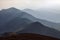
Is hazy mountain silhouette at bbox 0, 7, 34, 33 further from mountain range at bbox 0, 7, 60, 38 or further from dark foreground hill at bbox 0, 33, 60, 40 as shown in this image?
dark foreground hill at bbox 0, 33, 60, 40

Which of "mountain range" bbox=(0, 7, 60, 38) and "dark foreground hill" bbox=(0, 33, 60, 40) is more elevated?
"mountain range" bbox=(0, 7, 60, 38)

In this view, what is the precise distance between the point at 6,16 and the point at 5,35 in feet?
0.91

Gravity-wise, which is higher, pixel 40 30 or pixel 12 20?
pixel 12 20

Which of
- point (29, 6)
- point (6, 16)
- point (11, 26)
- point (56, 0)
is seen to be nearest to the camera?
point (11, 26)

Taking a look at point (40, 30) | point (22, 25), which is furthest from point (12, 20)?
point (40, 30)

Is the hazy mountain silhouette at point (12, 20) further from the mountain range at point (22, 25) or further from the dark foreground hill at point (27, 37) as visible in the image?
the dark foreground hill at point (27, 37)

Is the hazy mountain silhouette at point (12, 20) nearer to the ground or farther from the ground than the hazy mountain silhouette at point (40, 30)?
farther from the ground

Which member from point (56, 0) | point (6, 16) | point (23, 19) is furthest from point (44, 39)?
point (56, 0)

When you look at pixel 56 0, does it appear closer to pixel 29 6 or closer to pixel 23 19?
pixel 29 6

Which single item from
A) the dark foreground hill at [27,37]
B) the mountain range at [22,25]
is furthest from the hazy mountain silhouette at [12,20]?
the dark foreground hill at [27,37]

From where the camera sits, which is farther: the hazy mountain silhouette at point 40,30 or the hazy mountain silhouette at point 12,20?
the hazy mountain silhouette at point 12,20

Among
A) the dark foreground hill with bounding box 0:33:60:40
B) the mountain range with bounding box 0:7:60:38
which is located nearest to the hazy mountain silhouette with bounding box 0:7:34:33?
the mountain range with bounding box 0:7:60:38

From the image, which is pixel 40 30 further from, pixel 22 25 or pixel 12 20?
pixel 12 20

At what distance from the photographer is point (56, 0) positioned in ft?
4.17
